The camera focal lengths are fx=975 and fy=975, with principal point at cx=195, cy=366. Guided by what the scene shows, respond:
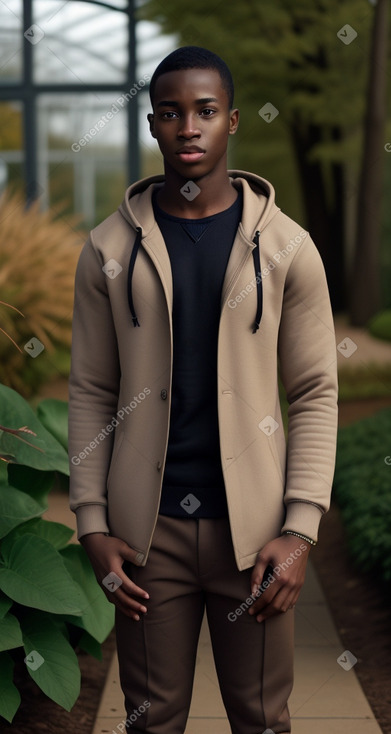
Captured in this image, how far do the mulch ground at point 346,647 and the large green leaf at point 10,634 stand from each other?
0.59m

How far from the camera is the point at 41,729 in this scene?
3.31 metres

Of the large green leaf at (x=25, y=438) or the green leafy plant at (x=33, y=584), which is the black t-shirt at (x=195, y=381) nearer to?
the green leafy plant at (x=33, y=584)

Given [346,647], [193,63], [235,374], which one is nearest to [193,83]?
[193,63]

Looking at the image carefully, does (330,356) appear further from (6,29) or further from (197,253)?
(6,29)

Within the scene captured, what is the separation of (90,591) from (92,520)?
1.35 meters

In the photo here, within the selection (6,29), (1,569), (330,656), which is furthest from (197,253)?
(6,29)

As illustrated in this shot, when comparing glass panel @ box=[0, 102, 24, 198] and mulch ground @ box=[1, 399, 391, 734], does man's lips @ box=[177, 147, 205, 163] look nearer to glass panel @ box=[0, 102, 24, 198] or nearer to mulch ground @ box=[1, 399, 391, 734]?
mulch ground @ box=[1, 399, 391, 734]

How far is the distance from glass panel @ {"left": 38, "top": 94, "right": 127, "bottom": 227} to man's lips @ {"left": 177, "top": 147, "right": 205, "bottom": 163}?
1198 cm

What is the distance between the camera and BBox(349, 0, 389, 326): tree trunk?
A: 1350 centimetres

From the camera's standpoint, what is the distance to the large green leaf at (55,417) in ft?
12.1

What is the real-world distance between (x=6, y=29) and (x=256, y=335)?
1473 centimetres

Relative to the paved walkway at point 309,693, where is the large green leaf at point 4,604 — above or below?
above

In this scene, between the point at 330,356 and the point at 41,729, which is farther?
the point at 41,729

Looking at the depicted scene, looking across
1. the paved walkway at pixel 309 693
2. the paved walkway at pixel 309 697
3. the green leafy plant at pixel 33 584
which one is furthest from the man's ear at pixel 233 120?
the paved walkway at pixel 309 697
